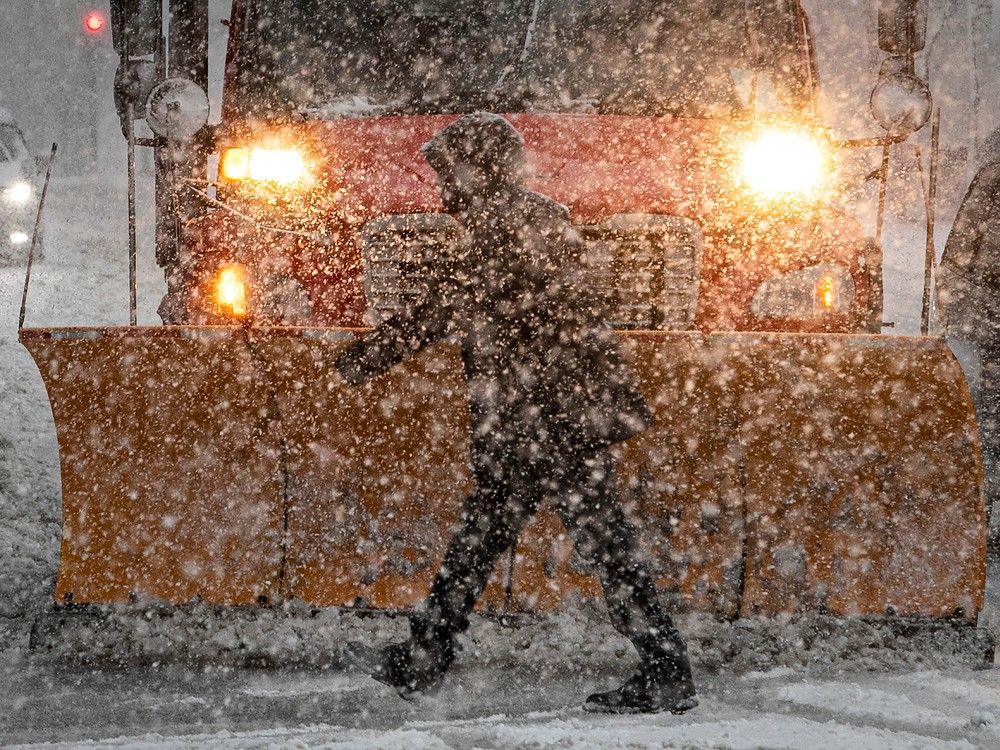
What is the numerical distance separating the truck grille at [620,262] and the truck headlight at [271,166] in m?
0.57

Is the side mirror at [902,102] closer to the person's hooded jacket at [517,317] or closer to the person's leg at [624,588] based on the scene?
the person's hooded jacket at [517,317]

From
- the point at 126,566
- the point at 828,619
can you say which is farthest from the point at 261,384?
the point at 828,619

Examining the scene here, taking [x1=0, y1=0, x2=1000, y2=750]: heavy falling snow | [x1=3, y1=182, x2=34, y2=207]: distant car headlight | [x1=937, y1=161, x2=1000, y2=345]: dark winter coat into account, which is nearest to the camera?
[x1=0, y1=0, x2=1000, y2=750]: heavy falling snow

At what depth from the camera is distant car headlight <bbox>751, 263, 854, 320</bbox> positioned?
4742mm

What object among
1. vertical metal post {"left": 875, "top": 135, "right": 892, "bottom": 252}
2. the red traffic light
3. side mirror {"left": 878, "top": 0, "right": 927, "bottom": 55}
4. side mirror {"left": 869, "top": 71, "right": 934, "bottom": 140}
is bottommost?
vertical metal post {"left": 875, "top": 135, "right": 892, "bottom": 252}

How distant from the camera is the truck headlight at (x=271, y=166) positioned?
4.96 metres

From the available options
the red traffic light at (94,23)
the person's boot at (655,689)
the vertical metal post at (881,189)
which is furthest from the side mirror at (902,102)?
the red traffic light at (94,23)

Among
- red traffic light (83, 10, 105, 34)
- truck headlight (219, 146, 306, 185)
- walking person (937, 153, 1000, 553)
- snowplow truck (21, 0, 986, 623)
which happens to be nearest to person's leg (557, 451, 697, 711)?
snowplow truck (21, 0, 986, 623)

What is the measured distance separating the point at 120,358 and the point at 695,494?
1.98 metres

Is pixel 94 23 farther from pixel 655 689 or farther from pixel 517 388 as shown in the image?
pixel 655 689

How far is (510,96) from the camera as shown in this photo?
15.9ft

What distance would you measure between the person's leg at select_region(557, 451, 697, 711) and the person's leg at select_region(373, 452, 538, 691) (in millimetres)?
164

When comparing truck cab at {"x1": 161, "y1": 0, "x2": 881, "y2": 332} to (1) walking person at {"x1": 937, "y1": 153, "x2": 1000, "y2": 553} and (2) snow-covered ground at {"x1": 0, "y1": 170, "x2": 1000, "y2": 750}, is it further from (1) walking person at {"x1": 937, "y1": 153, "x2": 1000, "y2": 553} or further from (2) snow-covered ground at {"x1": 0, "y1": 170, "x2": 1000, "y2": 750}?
(2) snow-covered ground at {"x1": 0, "y1": 170, "x2": 1000, "y2": 750}

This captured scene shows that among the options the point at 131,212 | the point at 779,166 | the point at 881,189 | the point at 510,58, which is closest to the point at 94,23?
the point at 510,58
